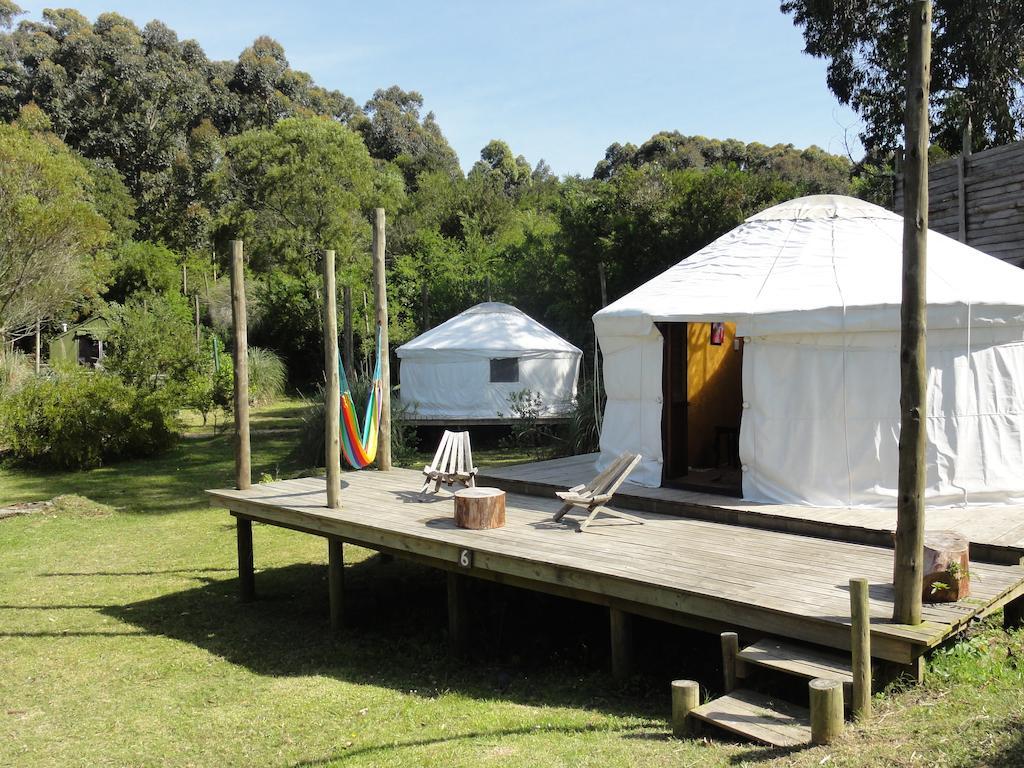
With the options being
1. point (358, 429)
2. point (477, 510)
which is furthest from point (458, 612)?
point (358, 429)

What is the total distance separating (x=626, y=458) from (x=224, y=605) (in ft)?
12.1

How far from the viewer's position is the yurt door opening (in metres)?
7.07

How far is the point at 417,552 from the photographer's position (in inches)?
227

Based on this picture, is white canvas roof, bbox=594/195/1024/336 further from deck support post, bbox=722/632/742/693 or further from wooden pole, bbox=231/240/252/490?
wooden pole, bbox=231/240/252/490

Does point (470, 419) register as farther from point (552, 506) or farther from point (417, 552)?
point (417, 552)

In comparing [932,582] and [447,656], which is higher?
[932,582]

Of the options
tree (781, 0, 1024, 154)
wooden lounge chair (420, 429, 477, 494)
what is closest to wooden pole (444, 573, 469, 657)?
wooden lounge chair (420, 429, 477, 494)

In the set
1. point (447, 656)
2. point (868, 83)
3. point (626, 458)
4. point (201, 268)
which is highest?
point (868, 83)

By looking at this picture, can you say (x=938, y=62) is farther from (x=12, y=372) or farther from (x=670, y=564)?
(x=12, y=372)

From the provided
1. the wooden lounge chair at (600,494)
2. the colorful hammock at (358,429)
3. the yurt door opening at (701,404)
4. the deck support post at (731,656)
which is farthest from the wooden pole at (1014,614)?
the colorful hammock at (358,429)

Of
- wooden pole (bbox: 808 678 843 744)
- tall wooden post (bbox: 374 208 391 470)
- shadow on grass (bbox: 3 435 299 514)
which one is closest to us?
wooden pole (bbox: 808 678 843 744)

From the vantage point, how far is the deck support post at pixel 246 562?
290 inches

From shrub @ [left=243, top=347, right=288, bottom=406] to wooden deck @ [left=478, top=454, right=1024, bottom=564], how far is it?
1534 centimetres

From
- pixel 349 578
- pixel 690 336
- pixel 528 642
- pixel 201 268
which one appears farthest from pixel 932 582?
pixel 201 268
